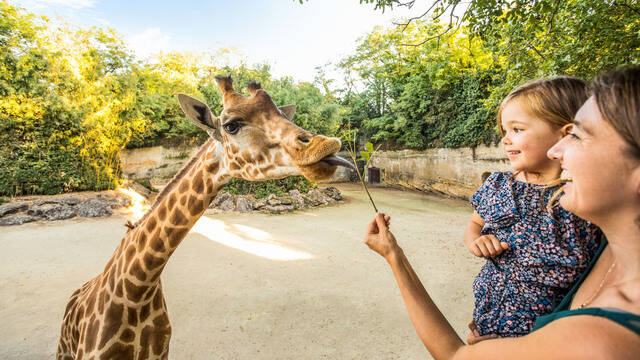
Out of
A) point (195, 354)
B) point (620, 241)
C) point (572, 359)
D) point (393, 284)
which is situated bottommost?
point (393, 284)

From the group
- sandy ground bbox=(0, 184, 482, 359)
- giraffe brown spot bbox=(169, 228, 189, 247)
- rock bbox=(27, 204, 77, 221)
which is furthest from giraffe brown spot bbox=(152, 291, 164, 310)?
rock bbox=(27, 204, 77, 221)

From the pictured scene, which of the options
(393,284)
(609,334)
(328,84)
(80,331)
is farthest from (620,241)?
(328,84)

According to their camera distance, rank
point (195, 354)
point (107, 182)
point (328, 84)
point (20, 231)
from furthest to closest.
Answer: point (328, 84)
point (107, 182)
point (20, 231)
point (195, 354)

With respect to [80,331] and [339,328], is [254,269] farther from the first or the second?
[80,331]

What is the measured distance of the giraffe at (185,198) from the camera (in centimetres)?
128

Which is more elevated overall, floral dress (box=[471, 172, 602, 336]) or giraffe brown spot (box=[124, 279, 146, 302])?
floral dress (box=[471, 172, 602, 336])

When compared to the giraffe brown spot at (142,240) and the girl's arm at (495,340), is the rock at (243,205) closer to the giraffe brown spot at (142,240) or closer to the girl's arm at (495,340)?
the giraffe brown spot at (142,240)

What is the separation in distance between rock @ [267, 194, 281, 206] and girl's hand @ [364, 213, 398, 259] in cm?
811

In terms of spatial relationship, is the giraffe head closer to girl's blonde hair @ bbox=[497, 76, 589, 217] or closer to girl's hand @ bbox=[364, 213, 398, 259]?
girl's hand @ bbox=[364, 213, 398, 259]

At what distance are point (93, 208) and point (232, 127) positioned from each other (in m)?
9.16

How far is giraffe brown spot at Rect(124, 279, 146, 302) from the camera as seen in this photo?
1479 mm

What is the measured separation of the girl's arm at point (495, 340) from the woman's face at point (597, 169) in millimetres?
282

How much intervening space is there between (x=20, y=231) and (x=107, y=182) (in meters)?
3.85

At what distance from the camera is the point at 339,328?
306 cm
